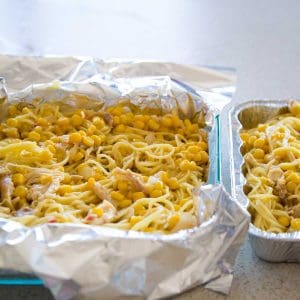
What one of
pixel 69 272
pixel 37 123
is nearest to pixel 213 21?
pixel 37 123

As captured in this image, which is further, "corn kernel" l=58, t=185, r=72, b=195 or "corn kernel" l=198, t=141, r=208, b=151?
"corn kernel" l=198, t=141, r=208, b=151

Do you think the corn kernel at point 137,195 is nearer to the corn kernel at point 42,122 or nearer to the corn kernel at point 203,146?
the corn kernel at point 203,146

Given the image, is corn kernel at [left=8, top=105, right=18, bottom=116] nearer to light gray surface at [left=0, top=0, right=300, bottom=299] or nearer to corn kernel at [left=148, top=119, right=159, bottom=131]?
corn kernel at [left=148, top=119, right=159, bottom=131]

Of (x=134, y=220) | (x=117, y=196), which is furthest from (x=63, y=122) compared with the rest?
(x=134, y=220)

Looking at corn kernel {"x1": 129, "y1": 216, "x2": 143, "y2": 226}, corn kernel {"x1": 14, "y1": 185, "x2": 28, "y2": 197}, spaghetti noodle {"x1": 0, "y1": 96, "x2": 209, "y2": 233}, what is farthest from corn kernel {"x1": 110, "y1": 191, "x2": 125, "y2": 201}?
corn kernel {"x1": 14, "y1": 185, "x2": 28, "y2": 197}

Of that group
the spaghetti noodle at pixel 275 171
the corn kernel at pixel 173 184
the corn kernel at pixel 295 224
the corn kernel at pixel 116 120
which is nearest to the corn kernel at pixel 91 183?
the corn kernel at pixel 173 184

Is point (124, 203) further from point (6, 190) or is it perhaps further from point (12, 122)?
point (12, 122)

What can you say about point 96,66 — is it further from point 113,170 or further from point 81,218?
point 81,218
